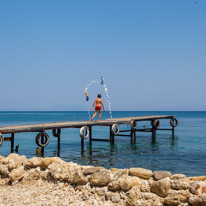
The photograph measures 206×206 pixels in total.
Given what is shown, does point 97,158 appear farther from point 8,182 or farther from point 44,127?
point 8,182

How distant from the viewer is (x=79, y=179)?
795cm

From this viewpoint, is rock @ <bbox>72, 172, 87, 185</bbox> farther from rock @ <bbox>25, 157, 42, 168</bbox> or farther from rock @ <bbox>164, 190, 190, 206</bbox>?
rock @ <bbox>164, 190, 190, 206</bbox>

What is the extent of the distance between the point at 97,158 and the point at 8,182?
9765 mm

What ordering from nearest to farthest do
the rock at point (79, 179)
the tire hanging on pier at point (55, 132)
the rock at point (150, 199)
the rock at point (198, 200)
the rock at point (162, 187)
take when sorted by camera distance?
the rock at point (198, 200) < the rock at point (150, 199) < the rock at point (162, 187) < the rock at point (79, 179) < the tire hanging on pier at point (55, 132)

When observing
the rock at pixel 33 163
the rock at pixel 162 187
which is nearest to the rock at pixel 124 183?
the rock at pixel 162 187

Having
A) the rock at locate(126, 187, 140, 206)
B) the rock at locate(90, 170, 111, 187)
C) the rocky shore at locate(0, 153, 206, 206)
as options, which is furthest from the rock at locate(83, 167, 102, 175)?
the rock at locate(126, 187, 140, 206)

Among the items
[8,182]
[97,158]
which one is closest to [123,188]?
[8,182]

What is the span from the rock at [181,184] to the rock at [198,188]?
0.50 feet

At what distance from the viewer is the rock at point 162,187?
6.88 meters

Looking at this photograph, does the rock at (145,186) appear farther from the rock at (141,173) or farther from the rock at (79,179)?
the rock at (79,179)

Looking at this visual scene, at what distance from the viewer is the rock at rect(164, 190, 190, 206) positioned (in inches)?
260

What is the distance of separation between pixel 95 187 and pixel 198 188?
8.68 ft

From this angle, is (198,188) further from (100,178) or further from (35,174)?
(35,174)

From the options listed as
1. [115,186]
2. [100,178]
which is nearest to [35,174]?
[100,178]
